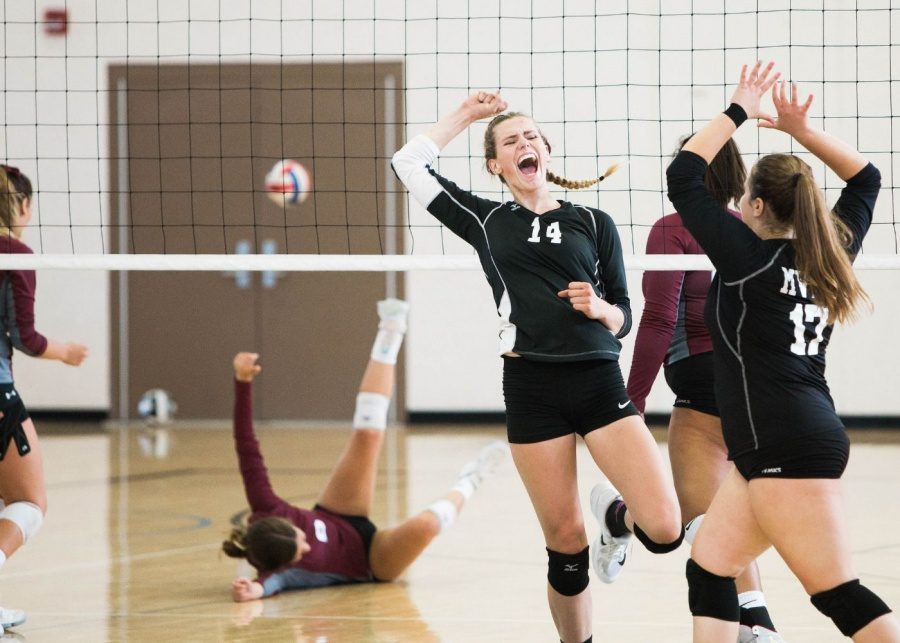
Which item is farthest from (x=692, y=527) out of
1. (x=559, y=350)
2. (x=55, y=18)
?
(x=55, y=18)

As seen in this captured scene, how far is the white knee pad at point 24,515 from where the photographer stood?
4262 millimetres

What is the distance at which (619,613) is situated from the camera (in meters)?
4.62

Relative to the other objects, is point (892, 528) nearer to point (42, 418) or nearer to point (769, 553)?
point (769, 553)

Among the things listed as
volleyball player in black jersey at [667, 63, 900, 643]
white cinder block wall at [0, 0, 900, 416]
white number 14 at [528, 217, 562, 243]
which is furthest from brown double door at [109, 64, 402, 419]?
volleyball player in black jersey at [667, 63, 900, 643]

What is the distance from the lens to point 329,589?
509cm

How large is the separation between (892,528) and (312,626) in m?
3.34

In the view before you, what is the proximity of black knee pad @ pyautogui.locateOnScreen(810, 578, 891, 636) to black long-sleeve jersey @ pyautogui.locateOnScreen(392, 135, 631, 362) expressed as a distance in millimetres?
958

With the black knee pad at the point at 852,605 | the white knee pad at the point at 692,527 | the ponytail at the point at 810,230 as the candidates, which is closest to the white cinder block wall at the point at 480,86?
the white knee pad at the point at 692,527

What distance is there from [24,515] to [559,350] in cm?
205

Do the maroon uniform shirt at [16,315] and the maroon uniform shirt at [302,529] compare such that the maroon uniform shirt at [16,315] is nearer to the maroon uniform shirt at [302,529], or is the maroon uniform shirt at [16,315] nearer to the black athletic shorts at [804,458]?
the maroon uniform shirt at [302,529]

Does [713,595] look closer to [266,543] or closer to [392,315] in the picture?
[266,543]

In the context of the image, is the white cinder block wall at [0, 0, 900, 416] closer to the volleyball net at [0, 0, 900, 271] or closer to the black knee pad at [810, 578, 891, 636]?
the volleyball net at [0, 0, 900, 271]

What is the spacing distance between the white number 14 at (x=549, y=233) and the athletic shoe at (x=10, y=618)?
A: 2.34m

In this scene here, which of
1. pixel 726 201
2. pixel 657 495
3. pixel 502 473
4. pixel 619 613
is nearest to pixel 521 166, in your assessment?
pixel 726 201
